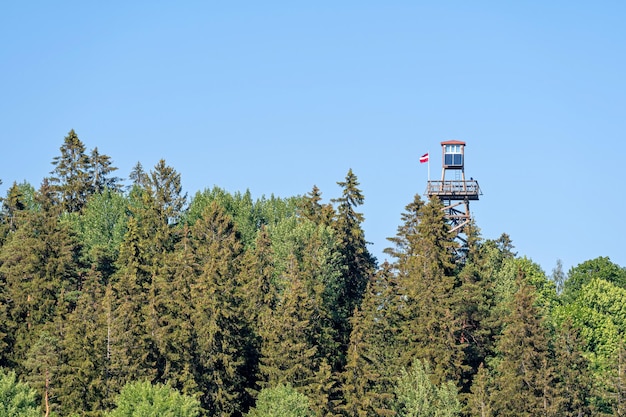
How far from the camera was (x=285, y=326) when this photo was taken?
3752 inches

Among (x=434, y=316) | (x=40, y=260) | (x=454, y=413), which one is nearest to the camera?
(x=454, y=413)

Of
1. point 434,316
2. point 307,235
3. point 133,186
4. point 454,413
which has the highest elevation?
point 133,186

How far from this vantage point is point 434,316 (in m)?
99.9

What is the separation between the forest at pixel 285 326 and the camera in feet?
306

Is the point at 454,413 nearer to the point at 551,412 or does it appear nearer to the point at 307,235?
the point at 551,412

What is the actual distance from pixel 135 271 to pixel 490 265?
28403mm

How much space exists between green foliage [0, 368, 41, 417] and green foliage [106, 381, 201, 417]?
5.19m

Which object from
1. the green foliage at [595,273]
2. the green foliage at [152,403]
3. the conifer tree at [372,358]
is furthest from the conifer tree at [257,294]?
the green foliage at [595,273]

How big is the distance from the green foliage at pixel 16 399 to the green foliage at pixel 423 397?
79.1ft

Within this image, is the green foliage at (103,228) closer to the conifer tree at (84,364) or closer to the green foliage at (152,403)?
the conifer tree at (84,364)

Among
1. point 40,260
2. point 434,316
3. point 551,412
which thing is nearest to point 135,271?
point 40,260

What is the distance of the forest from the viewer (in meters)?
93.2

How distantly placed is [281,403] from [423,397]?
32.3 ft

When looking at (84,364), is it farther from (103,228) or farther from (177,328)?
(103,228)
